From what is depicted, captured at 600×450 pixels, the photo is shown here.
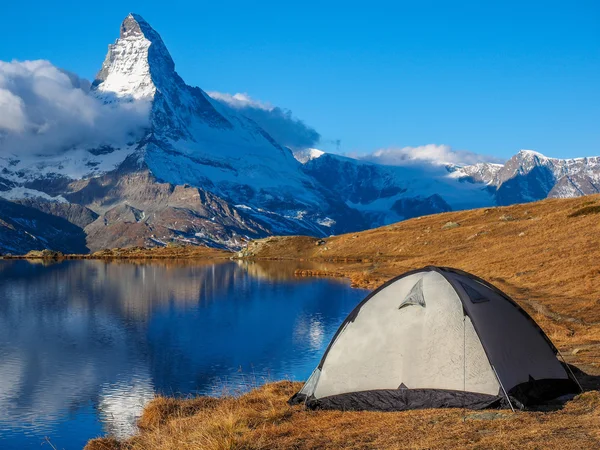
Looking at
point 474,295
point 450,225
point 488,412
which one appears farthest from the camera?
point 450,225

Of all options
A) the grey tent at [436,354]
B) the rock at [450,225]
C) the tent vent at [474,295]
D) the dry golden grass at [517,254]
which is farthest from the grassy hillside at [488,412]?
the rock at [450,225]

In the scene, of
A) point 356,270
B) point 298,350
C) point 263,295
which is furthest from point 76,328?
point 356,270

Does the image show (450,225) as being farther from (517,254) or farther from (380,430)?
(380,430)

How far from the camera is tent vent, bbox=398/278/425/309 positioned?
20.6m

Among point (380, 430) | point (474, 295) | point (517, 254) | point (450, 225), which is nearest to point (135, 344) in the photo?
point (474, 295)

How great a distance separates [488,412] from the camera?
17.4 m

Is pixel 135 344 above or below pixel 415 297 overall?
below

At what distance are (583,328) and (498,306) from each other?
14887 mm

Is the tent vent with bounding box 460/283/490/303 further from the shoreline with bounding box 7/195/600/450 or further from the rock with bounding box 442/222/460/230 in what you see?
the rock with bounding box 442/222/460/230

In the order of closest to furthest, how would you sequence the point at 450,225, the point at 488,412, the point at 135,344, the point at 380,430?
the point at 380,430 → the point at 488,412 → the point at 135,344 → the point at 450,225

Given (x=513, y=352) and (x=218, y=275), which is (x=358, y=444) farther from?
(x=218, y=275)

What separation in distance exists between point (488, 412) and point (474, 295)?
4.15m

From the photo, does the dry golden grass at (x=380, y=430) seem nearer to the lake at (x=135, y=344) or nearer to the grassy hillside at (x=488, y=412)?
the grassy hillside at (x=488, y=412)

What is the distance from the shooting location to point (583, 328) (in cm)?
3325
